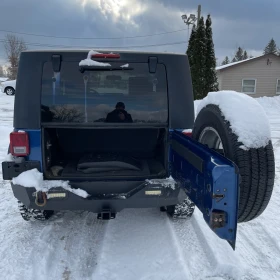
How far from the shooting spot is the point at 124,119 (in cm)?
314

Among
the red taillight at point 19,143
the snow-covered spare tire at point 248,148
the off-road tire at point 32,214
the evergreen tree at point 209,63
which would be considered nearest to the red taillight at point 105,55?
the red taillight at point 19,143

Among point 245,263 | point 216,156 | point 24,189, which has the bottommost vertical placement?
point 245,263

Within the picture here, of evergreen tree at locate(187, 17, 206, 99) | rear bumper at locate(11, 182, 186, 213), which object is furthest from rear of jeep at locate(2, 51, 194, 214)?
evergreen tree at locate(187, 17, 206, 99)

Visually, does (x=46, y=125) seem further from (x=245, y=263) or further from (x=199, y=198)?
(x=245, y=263)

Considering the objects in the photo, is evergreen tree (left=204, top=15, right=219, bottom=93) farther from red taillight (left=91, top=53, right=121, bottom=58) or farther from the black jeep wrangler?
red taillight (left=91, top=53, right=121, bottom=58)

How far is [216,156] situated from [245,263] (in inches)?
53.2

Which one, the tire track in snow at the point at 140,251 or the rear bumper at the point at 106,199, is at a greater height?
the rear bumper at the point at 106,199

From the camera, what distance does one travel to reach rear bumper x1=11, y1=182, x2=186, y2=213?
2.89 metres

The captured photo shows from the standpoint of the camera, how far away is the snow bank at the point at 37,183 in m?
2.85

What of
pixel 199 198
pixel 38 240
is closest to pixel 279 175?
pixel 199 198

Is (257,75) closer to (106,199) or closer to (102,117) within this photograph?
(102,117)

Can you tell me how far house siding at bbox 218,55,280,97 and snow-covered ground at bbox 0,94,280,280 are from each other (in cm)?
2063

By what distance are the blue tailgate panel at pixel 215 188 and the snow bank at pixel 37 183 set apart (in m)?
1.15

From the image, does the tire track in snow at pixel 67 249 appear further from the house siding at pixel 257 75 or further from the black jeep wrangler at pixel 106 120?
the house siding at pixel 257 75
